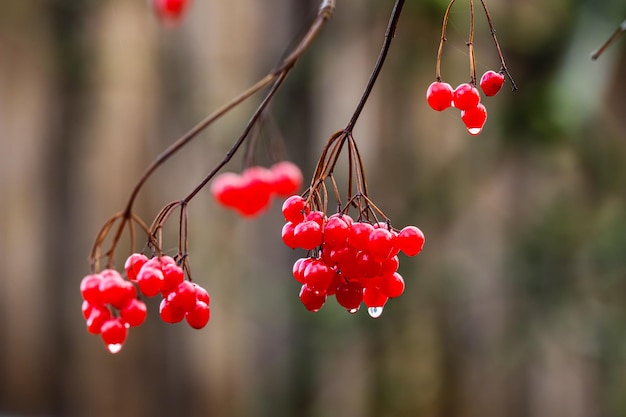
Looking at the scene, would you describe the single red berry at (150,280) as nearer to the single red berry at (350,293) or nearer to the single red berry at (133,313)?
the single red berry at (133,313)

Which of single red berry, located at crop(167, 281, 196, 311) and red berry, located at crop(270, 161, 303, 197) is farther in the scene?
red berry, located at crop(270, 161, 303, 197)

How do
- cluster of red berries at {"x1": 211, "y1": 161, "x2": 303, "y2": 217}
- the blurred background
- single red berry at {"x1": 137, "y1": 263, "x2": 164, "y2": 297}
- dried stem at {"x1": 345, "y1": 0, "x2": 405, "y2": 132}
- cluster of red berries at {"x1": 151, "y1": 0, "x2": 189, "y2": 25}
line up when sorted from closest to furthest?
dried stem at {"x1": 345, "y1": 0, "x2": 405, "y2": 132}
single red berry at {"x1": 137, "y1": 263, "x2": 164, "y2": 297}
cluster of red berries at {"x1": 151, "y1": 0, "x2": 189, "y2": 25}
cluster of red berries at {"x1": 211, "y1": 161, "x2": 303, "y2": 217}
the blurred background

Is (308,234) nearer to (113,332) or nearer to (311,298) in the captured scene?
(311,298)

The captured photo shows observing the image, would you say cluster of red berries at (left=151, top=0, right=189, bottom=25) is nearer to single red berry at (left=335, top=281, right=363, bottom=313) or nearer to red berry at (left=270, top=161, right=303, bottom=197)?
red berry at (left=270, top=161, right=303, bottom=197)

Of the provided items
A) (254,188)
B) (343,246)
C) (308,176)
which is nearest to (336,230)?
(343,246)

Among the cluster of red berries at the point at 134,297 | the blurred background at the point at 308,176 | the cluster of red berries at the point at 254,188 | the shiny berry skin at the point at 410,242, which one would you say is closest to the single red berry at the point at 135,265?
the cluster of red berries at the point at 134,297

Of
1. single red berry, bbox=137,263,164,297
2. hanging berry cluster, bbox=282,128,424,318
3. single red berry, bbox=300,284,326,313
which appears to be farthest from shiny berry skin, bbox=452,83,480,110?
single red berry, bbox=137,263,164,297
